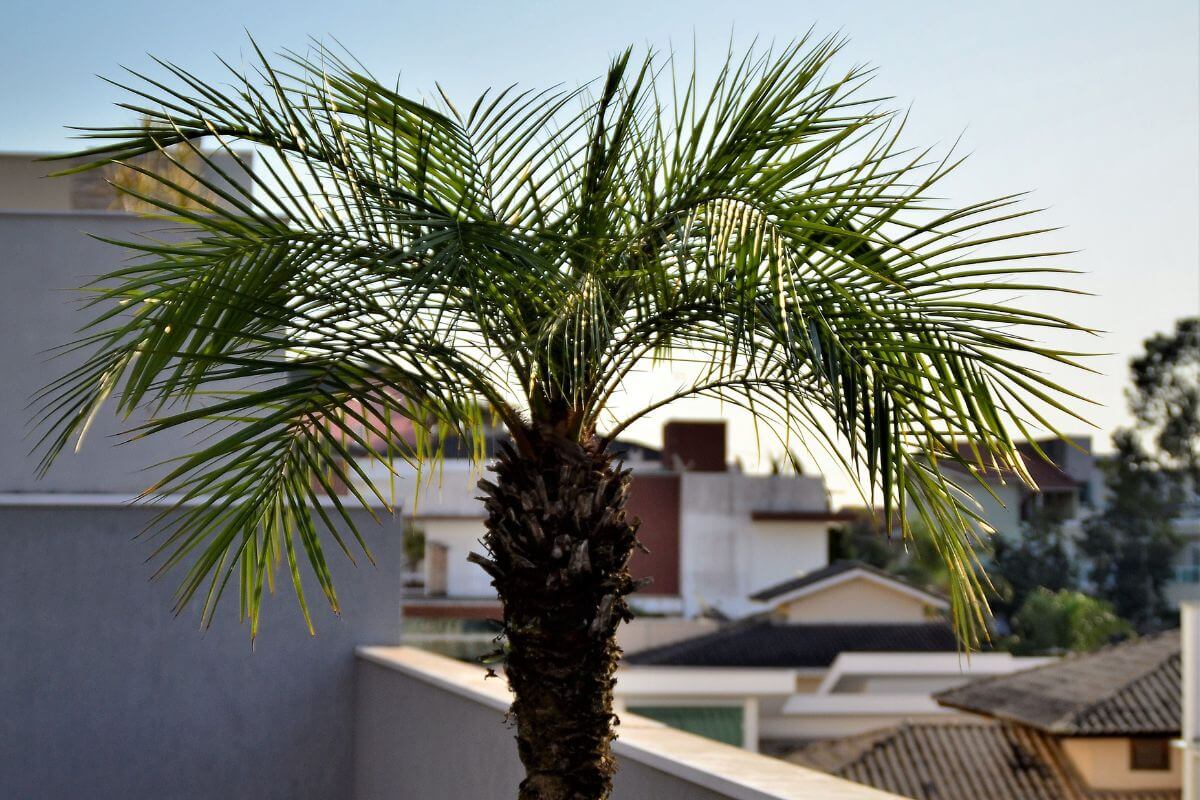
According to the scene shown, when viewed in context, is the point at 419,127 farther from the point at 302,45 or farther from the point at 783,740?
the point at 783,740

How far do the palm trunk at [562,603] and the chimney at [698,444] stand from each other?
1707 inches

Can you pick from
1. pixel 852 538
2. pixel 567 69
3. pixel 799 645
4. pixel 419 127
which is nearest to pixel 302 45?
pixel 419 127

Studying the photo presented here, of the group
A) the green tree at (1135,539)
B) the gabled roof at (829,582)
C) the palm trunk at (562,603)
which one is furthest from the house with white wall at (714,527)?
the palm trunk at (562,603)

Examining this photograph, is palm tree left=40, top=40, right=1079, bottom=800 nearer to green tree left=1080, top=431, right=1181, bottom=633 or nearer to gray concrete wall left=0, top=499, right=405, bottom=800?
gray concrete wall left=0, top=499, right=405, bottom=800

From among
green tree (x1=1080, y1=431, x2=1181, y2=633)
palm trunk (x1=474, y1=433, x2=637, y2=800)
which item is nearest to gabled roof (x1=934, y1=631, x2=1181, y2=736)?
green tree (x1=1080, y1=431, x2=1181, y2=633)

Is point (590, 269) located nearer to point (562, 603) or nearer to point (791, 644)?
point (562, 603)

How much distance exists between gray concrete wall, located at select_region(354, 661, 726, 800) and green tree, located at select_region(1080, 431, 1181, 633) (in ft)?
185

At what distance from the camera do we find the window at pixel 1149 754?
96.1 ft

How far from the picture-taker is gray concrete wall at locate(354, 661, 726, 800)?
4602mm

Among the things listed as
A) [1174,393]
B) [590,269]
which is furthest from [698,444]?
[590,269]

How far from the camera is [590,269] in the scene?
4.00 metres

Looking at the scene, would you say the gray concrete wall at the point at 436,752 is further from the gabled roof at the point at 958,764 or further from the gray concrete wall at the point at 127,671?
the gabled roof at the point at 958,764

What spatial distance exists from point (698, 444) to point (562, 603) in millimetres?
44230

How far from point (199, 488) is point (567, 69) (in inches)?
69.8
